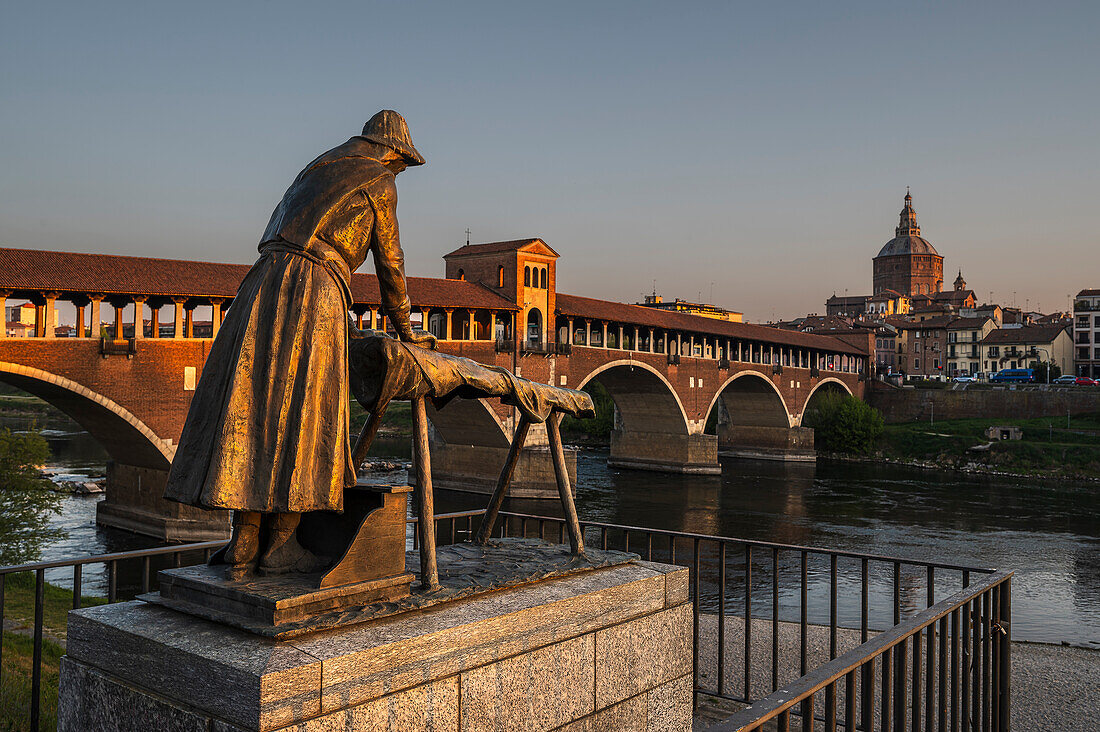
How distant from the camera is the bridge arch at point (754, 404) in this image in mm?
49375

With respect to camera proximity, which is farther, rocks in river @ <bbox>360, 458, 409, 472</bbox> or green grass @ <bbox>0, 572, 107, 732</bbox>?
rocks in river @ <bbox>360, 458, 409, 472</bbox>

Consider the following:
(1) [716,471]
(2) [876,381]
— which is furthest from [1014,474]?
(2) [876,381]

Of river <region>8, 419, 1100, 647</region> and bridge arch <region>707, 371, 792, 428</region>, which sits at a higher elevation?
bridge arch <region>707, 371, 792, 428</region>

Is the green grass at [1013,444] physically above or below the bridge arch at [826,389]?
below

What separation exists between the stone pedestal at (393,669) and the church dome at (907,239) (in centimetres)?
Result: 12088

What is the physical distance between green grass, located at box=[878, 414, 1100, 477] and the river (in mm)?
2031

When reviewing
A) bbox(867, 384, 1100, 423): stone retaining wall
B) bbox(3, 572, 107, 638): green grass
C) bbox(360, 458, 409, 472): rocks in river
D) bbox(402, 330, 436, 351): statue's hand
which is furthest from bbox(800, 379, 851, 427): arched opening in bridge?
bbox(402, 330, 436, 351): statue's hand

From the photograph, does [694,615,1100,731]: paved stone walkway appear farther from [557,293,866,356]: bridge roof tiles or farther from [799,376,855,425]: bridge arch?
[799,376,855,425]: bridge arch

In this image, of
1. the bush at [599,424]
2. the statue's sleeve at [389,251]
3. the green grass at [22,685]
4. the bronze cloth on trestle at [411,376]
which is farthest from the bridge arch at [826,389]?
the statue's sleeve at [389,251]

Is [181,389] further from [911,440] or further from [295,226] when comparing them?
[911,440]

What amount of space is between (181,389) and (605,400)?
119ft

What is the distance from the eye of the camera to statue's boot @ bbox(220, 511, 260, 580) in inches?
128

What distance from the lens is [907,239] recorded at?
11569cm

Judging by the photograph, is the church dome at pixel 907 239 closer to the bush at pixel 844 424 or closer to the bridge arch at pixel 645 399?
the bush at pixel 844 424
